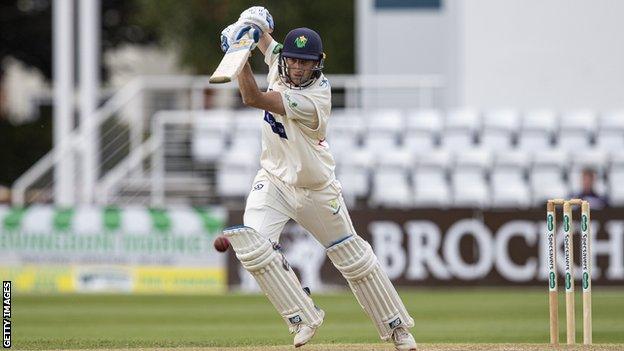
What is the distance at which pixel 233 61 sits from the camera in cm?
601

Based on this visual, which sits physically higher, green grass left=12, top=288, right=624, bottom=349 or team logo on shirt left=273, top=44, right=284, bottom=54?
team logo on shirt left=273, top=44, right=284, bottom=54

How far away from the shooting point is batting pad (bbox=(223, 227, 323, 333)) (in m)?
6.39

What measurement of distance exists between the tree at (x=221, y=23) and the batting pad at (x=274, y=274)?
14.2 metres

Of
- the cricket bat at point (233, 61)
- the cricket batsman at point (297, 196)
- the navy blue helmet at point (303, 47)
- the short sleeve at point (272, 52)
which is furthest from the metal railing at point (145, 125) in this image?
the cricket bat at point (233, 61)

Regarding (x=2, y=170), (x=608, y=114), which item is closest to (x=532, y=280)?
(x=608, y=114)

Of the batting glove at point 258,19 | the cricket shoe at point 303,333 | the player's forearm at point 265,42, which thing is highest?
the batting glove at point 258,19

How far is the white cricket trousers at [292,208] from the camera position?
653cm

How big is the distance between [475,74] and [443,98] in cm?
80

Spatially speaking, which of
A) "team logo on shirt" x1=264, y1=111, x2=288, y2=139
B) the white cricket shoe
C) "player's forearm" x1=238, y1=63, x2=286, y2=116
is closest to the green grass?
the white cricket shoe

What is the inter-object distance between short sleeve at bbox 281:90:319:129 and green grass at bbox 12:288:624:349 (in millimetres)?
1996

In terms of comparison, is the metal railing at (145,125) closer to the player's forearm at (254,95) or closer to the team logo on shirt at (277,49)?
the team logo on shirt at (277,49)

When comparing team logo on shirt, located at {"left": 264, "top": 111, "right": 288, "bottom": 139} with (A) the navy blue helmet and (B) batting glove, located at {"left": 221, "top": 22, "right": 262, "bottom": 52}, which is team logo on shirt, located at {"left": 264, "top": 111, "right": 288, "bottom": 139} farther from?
(B) batting glove, located at {"left": 221, "top": 22, "right": 262, "bottom": 52}

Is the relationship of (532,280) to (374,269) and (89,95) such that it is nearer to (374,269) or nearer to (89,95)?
(89,95)

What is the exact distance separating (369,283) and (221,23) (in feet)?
49.0
